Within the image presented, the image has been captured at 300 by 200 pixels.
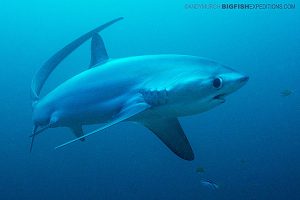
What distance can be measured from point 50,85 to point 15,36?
10051 mm

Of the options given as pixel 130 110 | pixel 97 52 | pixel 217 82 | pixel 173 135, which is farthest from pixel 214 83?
pixel 97 52

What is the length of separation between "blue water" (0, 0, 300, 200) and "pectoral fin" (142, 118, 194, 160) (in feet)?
22.2

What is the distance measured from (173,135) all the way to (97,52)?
3.93 ft

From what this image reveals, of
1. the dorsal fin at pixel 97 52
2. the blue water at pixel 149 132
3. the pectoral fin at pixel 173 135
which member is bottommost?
the blue water at pixel 149 132

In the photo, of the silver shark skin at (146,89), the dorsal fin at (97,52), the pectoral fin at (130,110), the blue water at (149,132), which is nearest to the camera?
the silver shark skin at (146,89)

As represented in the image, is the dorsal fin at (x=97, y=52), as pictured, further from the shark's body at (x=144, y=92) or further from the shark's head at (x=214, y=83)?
the shark's head at (x=214, y=83)

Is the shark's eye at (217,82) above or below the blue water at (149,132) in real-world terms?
above

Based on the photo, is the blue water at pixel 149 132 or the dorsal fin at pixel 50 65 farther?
the blue water at pixel 149 132

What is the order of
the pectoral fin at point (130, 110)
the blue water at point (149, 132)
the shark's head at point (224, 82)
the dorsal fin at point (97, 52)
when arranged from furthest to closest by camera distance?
the blue water at point (149, 132) → the dorsal fin at point (97, 52) → the pectoral fin at point (130, 110) → the shark's head at point (224, 82)

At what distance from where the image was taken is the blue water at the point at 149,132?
54.3 ft

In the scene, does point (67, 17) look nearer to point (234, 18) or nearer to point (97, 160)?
point (234, 18)

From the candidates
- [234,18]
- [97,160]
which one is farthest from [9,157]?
[234,18]

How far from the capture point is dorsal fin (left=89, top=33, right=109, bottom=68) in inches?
159

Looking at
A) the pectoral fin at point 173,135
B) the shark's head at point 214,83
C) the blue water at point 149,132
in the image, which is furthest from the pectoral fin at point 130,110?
the blue water at point 149,132
